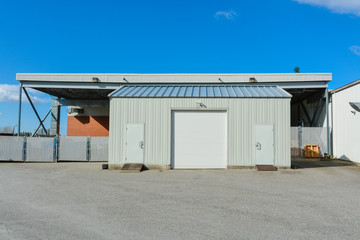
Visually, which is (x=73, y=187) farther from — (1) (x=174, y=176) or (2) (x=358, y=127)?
(2) (x=358, y=127)

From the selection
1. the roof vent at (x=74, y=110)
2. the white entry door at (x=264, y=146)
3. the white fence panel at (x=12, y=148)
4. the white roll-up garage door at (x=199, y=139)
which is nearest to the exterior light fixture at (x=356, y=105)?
the white entry door at (x=264, y=146)

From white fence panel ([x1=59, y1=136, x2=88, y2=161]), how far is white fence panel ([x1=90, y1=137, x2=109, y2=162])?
397mm

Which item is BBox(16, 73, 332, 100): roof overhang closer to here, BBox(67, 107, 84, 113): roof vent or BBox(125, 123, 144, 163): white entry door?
BBox(67, 107, 84, 113): roof vent

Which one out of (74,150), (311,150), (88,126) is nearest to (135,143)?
→ (74,150)

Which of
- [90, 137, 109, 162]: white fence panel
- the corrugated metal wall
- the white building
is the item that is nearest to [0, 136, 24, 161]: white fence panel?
[90, 137, 109, 162]: white fence panel

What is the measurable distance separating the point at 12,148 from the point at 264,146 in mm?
15578

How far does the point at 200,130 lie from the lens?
44.8 feet

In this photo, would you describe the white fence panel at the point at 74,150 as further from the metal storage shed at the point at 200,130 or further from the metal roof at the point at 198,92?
the metal roof at the point at 198,92

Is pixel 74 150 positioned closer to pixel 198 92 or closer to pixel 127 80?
pixel 127 80

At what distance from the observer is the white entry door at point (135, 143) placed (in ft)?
43.5

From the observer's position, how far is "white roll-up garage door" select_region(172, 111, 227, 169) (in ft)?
44.1

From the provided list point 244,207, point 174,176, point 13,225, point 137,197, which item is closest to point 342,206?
point 244,207

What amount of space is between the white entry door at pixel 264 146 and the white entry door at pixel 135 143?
18.7 feet

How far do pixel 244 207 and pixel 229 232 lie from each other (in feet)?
5.98
